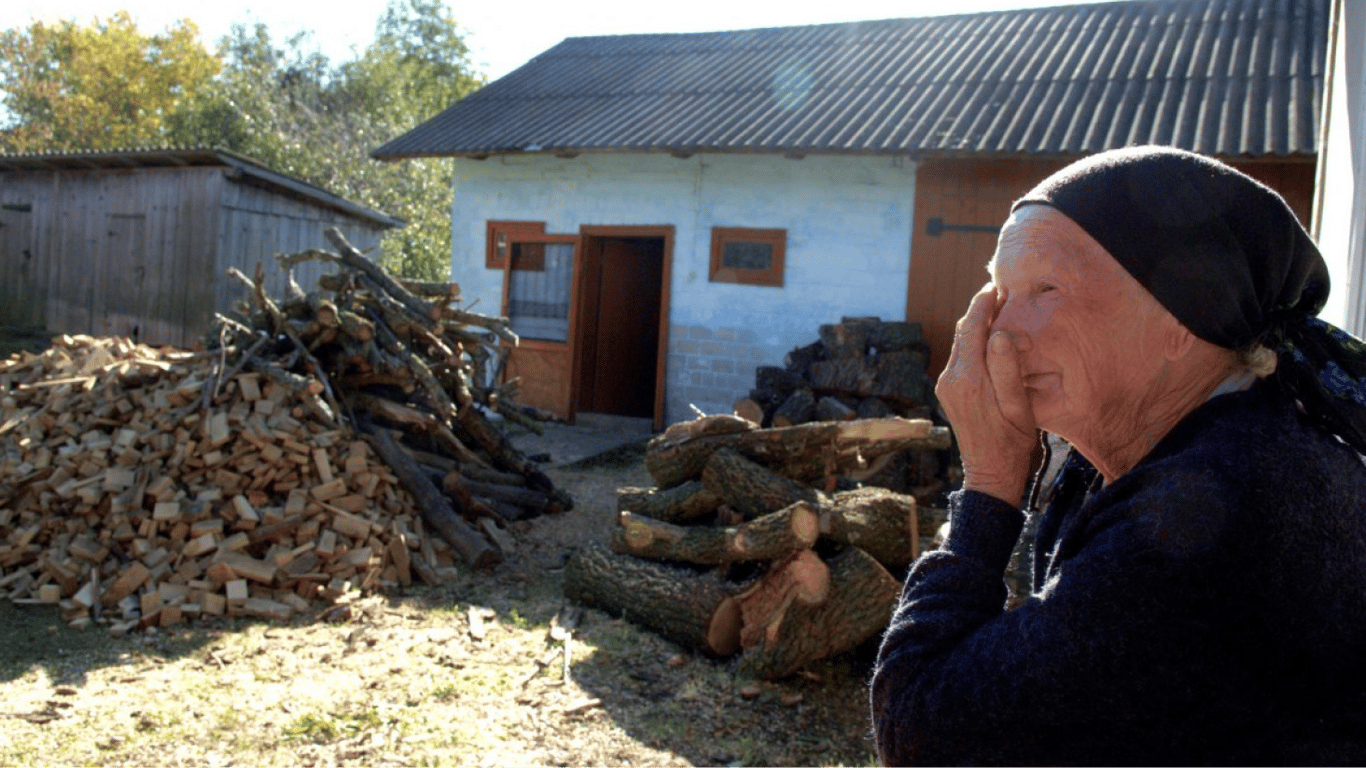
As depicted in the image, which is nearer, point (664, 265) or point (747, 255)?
point (747, 255)

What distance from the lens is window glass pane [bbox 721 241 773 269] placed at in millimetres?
11523

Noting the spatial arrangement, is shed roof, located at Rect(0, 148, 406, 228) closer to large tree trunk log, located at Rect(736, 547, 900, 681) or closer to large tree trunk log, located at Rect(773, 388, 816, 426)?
large tree trunk log, located at Rect(773, 388, 816, 426)

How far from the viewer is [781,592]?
498 cm

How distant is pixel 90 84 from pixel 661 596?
31.3 meters

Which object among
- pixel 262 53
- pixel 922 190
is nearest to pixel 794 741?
→ pixel 922 190

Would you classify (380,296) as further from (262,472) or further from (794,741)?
(794,741)

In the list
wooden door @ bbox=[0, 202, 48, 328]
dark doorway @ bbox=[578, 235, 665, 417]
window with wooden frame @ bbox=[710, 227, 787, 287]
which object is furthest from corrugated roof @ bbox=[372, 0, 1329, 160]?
wooden door @ bbox=[0, 202, 48, 328]

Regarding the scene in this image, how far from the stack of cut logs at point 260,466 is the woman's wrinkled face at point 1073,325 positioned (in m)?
5.13

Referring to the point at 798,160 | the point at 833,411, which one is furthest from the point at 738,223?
the point at 833,411

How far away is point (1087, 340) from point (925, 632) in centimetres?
50

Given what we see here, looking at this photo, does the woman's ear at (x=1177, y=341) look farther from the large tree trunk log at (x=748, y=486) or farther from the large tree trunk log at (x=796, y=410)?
the large tree trunk log at (x=796, y=410)

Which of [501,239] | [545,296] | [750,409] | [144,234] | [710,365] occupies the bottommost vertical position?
[750,409]

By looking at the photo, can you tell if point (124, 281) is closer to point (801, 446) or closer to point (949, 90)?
point (949, 90)

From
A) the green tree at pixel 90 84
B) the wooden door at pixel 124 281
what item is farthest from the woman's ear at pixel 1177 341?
the green tree at pixel 90 84
